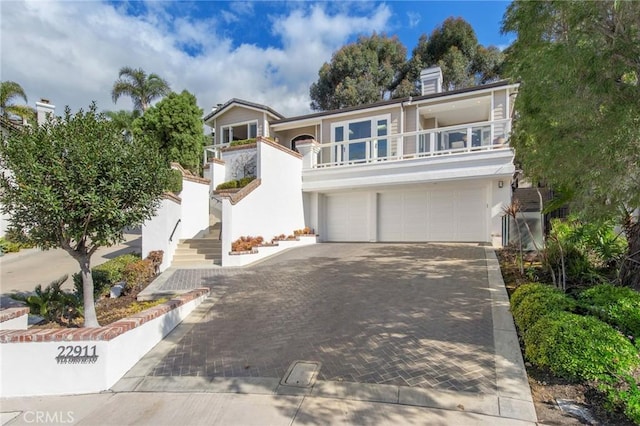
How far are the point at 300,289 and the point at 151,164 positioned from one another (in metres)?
4.15

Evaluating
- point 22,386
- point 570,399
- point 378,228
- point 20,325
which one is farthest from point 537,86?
point 378,228

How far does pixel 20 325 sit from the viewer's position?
5.71m

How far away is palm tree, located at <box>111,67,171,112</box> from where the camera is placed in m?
26.5

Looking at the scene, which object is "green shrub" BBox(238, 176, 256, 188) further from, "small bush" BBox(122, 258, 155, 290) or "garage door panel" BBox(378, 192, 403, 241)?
"garage door panel" BBox(378, 192, 403, 241)

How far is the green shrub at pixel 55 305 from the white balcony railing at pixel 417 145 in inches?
421

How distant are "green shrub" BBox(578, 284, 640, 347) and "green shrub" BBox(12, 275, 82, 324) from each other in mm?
9181

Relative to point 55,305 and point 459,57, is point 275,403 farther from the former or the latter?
point 459,57

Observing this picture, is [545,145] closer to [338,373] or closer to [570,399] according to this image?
[570,399]

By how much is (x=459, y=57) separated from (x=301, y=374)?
104ft

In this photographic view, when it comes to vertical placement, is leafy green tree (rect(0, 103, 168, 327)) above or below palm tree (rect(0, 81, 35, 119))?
below

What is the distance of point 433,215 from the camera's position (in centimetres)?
1473

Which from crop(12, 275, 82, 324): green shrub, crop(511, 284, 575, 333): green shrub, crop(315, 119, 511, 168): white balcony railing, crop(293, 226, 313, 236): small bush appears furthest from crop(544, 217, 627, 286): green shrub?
crop(12, 275, 82, 324): green shrub

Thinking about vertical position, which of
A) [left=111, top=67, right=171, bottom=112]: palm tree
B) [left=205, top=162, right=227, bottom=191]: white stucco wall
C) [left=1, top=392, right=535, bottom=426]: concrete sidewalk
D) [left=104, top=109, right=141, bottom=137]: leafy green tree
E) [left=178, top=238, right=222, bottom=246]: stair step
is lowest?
[left=1, top=392, right=535, bottom=426]: concrete sidewalk

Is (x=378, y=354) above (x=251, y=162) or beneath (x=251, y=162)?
beneath
